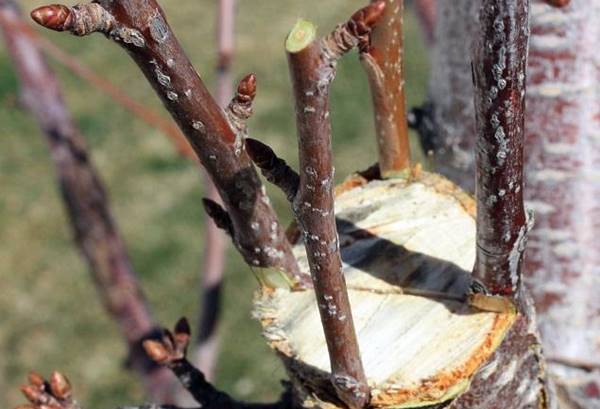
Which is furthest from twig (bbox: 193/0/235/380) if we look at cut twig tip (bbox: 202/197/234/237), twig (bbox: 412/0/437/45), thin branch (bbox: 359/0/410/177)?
cut twig tip (bbox: 202/197/234/237)

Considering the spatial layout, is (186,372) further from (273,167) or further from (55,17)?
(55,17)

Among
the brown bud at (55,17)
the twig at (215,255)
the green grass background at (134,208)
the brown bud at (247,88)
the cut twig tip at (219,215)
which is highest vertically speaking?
the brown bud at (55,17)

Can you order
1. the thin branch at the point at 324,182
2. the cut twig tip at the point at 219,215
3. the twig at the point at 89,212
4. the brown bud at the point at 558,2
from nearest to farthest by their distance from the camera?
the thin branch at the point at 324,182 → the cut twig tip at the point at 219,215 → the brown bud at the point at 558,2 → the twig at the point at 89,212

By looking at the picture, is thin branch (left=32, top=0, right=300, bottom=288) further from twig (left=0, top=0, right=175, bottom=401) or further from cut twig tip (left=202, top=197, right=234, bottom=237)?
twig (left=0, top=0, right=175, bottom=401)

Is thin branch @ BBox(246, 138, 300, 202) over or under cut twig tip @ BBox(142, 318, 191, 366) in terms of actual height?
over

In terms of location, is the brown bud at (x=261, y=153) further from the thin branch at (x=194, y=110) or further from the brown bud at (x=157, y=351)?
the brown bud at (x=157, y=351)

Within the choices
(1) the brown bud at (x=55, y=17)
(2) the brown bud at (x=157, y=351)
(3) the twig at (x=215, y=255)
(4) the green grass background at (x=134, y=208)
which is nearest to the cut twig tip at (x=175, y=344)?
(2) the brown bud at (x=157, y=351)

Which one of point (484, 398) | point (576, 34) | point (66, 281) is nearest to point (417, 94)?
point (66, 281)
